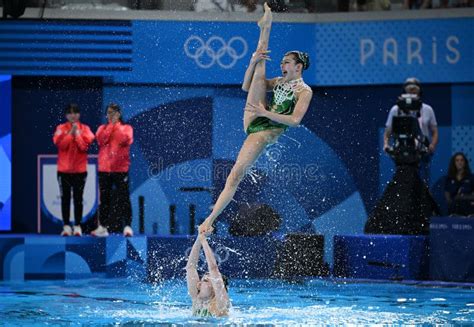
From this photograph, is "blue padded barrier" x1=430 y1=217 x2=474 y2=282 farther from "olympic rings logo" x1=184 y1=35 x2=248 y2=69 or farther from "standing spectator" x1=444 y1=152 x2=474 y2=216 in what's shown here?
"olympic rings logo" x1=184 y1=35 x2=248 y2=69

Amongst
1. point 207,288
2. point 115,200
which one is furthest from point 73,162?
point 207,288

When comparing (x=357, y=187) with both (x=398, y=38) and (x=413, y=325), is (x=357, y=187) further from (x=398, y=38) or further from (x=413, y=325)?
(x=413, y=325)

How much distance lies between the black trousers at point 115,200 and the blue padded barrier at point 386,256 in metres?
Result: 2.85

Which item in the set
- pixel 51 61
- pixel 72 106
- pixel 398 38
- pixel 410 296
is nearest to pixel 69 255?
pixel 72 106

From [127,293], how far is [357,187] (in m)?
5.53

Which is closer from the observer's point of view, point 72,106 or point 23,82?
point 72,106

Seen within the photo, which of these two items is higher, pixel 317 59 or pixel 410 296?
pixel 317 59

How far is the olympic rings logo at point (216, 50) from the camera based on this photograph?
16.0 metres

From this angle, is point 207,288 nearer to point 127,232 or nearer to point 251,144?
point 251,144

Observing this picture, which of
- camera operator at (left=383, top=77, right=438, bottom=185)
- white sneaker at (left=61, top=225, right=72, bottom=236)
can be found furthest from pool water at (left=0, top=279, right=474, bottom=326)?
camera operator at (left=383, top=77, right=438, bottom=185)

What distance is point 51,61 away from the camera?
1587 centimetres

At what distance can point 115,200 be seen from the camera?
14.2m

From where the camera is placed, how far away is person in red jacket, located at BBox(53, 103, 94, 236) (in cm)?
1432

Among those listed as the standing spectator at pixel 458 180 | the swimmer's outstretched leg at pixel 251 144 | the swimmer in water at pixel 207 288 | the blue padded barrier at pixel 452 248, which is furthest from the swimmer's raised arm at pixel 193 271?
the standing spectator at pixel 458 180
